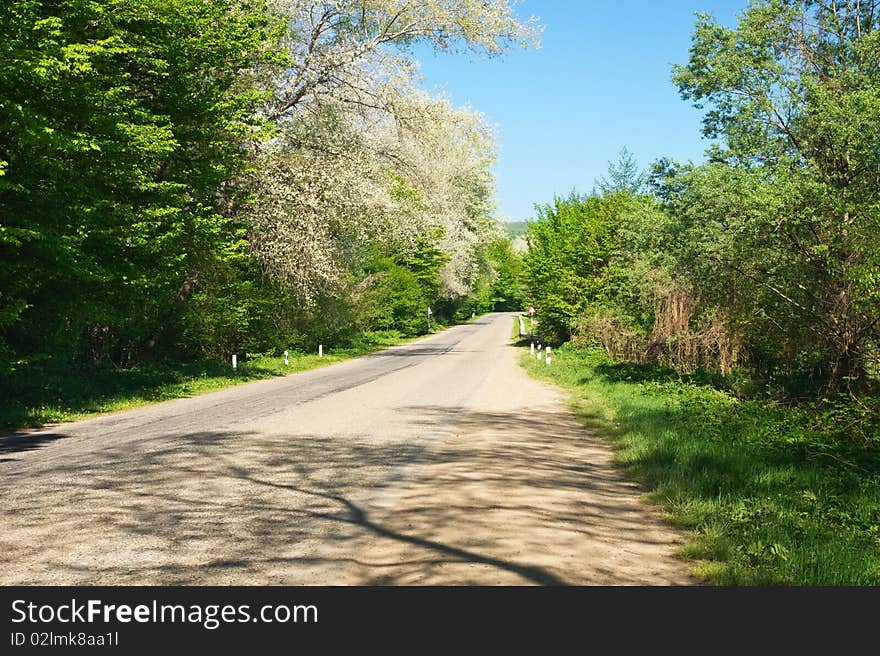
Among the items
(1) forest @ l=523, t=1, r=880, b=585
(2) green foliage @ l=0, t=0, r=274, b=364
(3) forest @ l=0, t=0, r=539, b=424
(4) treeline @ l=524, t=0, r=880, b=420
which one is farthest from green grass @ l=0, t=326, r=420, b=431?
(4) treeline @ l=524, t=0, r=880, b=420

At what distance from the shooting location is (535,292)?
42062 mm

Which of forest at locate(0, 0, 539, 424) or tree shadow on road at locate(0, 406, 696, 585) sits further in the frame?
forest at locate(0, 0, 539, 424)

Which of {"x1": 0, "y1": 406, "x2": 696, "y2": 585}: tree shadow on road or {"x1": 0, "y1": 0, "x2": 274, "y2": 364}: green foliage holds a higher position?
{"x1": 0, "y1": 0, "x2": 274, "y2": 364}: green foliage

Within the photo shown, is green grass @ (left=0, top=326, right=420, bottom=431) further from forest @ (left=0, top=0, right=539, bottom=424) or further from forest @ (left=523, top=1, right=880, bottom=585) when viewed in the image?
forest @ (left=523, top=1, right=880, bottom=585)

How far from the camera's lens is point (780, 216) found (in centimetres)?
1598

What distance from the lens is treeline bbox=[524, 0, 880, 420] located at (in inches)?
608

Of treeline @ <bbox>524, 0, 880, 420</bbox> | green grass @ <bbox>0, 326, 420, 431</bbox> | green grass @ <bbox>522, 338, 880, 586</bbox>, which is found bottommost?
green grass @ <bbox>522, 338, 880, 586</bbox>

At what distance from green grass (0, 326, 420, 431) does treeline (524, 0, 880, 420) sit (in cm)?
Result: 1308

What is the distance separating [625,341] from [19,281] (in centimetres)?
1872

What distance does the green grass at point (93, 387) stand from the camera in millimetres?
15211

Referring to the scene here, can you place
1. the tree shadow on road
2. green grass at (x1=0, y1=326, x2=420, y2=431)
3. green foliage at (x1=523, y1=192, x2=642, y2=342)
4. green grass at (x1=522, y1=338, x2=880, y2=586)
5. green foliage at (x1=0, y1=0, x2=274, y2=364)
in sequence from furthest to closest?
green foliage at (x1=523, y1=192, x2=642, y2=342)
green grass at (x1=0, y1=326, x2=420, y2=431)
green foliage at (x1=0, y1=0, x2=274, y2=364)
green grass at (x1=522, y1=338, x2=880, y2=586)
the tree shadow on road

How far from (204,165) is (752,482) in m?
16.1

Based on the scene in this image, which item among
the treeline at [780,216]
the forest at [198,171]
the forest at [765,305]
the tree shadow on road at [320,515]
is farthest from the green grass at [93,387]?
the treeline at [780,216]

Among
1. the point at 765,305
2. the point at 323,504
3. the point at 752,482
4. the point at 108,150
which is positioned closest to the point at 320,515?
the point at 323,504
